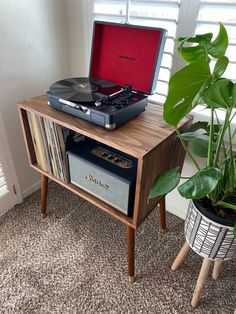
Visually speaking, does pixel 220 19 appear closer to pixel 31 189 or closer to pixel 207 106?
pixel 207 106

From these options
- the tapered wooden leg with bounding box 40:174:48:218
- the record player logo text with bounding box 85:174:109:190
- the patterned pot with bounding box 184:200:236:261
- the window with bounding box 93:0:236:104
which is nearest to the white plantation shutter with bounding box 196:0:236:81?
the window with bounding box 93:0:236:104

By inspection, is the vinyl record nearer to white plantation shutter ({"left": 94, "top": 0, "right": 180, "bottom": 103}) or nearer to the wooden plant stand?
white plantation shutter ({"left": 94, "top": 0, "right": 180, "bottom": 103})

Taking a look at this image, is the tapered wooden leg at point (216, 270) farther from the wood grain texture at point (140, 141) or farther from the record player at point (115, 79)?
the record player at point (115, 79)

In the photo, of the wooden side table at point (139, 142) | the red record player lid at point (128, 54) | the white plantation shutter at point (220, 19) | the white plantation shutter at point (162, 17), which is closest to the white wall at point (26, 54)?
the wooden side table at point (139, 142)

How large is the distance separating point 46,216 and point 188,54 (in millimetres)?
1136

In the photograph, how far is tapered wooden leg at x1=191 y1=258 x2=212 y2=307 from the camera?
88 centimetres

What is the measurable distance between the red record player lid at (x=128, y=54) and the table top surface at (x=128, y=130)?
14cm

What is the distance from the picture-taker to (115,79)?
1.08m

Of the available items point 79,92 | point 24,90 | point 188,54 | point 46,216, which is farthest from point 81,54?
point 46,216

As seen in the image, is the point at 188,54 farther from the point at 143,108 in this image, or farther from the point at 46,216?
the point at 46,216

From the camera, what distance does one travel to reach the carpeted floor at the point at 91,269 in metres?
0.97

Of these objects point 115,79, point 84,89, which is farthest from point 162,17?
point 84,89

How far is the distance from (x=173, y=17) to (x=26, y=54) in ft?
2.37

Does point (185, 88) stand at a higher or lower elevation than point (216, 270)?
higher
